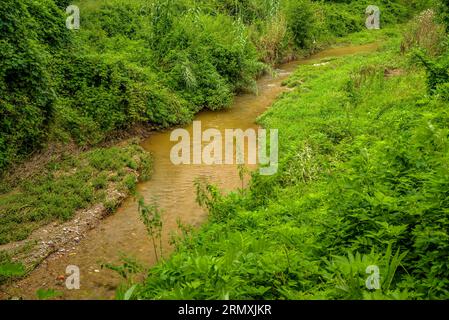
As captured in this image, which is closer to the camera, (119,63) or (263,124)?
(119,63)

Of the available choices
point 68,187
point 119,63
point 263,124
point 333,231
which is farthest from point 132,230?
point 119,63

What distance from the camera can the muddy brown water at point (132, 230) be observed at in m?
6.88

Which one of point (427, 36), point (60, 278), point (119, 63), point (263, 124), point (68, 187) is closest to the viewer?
point (60, 278)

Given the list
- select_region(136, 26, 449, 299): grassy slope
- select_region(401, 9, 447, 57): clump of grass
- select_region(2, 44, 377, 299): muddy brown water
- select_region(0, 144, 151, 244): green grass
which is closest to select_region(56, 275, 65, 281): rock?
select_region(2, 44, 377, 299): muddy brown water

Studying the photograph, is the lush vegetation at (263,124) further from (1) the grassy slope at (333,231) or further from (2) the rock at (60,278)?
(2) the rock at (60,278)

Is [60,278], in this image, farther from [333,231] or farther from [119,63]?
[119,63]

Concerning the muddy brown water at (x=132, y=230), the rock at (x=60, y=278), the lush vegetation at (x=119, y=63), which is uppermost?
the lush vegetation at (x=119, y=63)

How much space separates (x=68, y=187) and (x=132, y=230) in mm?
2153

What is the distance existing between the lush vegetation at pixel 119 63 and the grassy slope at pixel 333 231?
17.8 feet

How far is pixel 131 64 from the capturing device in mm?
14844

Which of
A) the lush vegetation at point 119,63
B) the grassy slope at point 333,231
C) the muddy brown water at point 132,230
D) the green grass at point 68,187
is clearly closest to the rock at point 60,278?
the muddy brown water at point 132,230

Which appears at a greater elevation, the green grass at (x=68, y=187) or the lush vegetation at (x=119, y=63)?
the lush vegetation at (x=119, y=63)

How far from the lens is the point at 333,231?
16.6ft
